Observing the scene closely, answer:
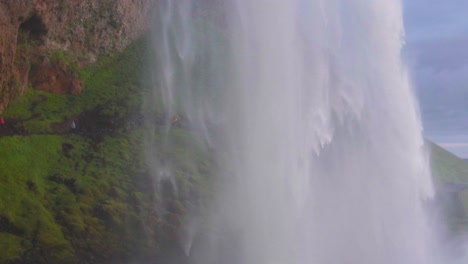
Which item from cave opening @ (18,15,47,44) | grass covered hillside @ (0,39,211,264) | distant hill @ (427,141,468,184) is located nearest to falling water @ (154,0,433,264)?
grass covered hillside @ (0,39,211,264)

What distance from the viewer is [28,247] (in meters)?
39.2

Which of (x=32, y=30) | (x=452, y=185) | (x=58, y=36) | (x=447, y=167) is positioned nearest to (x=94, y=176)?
(x=32, y=30)

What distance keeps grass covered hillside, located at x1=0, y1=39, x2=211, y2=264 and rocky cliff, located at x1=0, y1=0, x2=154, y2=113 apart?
120 cm

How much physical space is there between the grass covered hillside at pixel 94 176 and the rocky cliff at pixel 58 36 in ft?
3.93

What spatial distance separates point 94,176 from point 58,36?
795 inches

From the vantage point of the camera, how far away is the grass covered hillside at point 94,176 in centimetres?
4122

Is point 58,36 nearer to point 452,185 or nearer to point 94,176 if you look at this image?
point 94,176

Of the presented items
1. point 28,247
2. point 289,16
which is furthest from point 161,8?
point 28,247

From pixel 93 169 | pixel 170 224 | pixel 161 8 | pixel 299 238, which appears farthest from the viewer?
pixel 161 8

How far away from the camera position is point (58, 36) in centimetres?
6431

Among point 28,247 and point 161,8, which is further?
point 161,8

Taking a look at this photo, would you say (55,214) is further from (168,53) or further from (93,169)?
(168,53)

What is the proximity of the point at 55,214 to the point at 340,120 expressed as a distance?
2093cm

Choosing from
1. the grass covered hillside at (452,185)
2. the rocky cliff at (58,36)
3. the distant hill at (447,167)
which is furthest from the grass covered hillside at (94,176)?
the distant hill at (447,167)
